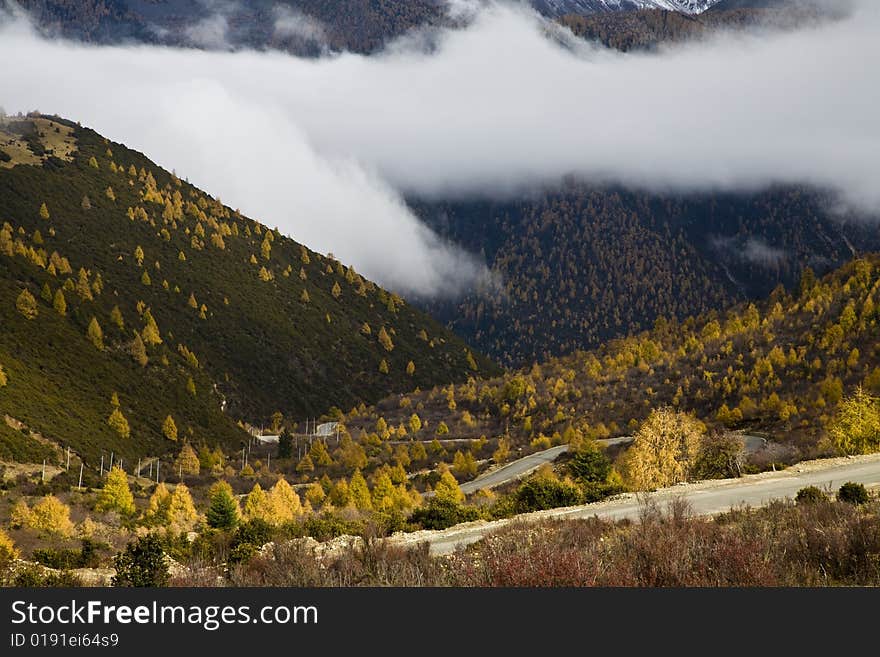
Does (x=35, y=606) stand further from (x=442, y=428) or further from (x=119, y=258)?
(x=119, y=258)

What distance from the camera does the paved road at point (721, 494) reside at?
78.9ft

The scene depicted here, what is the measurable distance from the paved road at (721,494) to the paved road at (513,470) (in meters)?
62.6

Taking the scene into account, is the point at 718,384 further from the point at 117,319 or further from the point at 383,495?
the point at 117,319

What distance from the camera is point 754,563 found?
10766mm

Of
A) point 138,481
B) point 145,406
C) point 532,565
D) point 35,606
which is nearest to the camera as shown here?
point 35,606

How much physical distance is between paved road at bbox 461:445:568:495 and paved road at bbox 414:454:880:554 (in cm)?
6261

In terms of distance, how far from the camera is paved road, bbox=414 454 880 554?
24047 millimetres

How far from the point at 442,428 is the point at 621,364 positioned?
5199 centimetres

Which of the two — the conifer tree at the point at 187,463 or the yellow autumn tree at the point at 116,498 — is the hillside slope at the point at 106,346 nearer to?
the conifer tree at the point at 187,463

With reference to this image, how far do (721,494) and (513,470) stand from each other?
79862mm

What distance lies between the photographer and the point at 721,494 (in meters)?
27.8

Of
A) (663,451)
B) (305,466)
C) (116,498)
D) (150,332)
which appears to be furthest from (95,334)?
(663,451)

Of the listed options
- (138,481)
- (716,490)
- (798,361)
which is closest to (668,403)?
(798,361)

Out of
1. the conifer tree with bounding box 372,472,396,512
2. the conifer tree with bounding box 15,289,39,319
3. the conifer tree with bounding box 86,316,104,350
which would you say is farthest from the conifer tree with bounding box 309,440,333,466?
the conifer tree with bounding box 15,289,39,319
